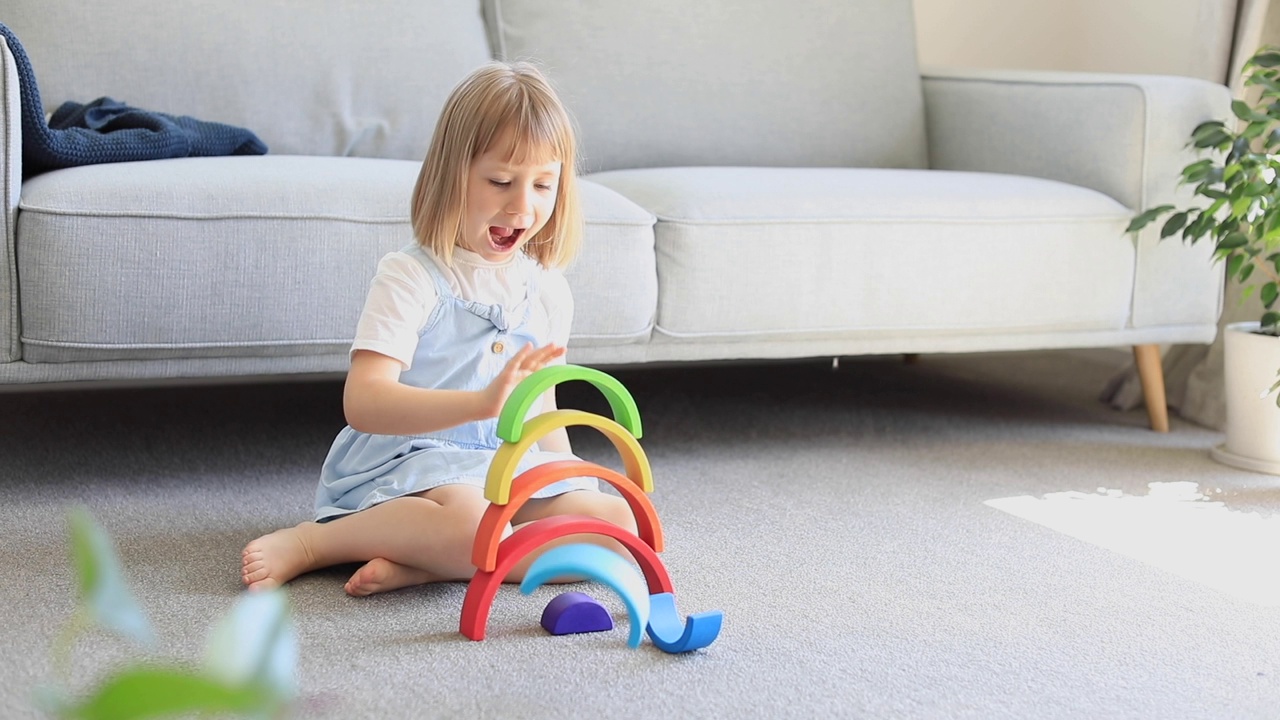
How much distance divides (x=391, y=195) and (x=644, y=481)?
1.98 ft

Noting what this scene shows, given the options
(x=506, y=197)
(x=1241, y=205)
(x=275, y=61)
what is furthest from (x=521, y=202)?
(x=1241, y=205)

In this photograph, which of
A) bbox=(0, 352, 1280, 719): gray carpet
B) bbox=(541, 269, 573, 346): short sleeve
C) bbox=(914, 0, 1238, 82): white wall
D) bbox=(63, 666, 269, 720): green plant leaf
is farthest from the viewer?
bbox=(914, 0, 1238, 82): white wall

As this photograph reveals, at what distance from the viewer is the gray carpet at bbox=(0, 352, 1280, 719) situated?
1044mm

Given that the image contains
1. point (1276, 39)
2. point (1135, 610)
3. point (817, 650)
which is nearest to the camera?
point (817, 650)

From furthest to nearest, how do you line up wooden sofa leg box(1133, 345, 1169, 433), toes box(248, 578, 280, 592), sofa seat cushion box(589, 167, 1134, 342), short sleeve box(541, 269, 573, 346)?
wooden sofa leg box(1133, 345, 1169, 433), sofa seat cushion box(589, 167, 1134, 342), short sleeve box(541, 269, 573, 346), toes box(248, 578, 280, 592)

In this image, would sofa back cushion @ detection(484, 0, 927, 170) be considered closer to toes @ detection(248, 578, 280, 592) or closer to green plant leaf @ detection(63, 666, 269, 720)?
toes @ detection(248, 578, 280, 592)

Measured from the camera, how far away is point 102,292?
4.81 ft

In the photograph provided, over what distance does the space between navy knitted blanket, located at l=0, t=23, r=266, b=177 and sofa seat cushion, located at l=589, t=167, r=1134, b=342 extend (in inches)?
22.2

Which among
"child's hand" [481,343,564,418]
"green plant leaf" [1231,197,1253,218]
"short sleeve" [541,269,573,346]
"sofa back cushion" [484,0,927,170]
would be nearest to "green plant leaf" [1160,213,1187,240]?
"green plant leaf" [1231,197,1253,218]

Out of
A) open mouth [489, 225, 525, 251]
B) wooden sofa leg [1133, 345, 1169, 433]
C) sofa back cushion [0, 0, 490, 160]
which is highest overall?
sofa back cushion [0, 0, 490, 160]

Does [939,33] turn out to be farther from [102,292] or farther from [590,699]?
[590,699]

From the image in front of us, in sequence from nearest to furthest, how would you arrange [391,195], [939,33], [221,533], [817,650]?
[817,650] < [221,533] < [391,195] < [939,33]

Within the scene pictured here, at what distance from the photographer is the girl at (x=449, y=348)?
4.07 feet

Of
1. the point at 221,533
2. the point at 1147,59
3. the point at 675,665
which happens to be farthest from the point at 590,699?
the point at 1147,59
